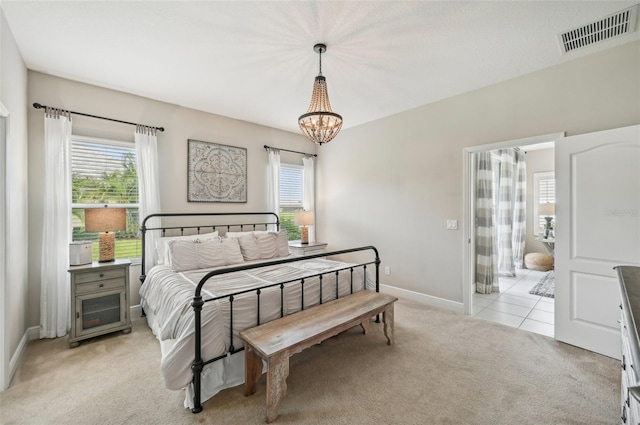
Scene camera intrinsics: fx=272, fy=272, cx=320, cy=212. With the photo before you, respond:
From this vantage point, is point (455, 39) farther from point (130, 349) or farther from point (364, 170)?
point (130, 349)

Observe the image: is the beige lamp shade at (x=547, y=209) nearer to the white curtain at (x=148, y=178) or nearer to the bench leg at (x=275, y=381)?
the bench leg at (x=275, y=381)

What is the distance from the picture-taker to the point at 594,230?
8.61 ft

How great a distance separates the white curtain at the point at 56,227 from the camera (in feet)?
9.50

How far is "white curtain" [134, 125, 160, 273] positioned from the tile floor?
174 inches

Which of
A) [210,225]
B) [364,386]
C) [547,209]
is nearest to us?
[364,386]

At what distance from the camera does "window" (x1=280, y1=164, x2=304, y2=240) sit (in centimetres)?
519

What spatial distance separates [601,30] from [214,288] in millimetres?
4082

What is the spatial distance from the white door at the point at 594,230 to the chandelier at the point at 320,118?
2412mm

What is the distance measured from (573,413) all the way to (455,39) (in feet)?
10.0

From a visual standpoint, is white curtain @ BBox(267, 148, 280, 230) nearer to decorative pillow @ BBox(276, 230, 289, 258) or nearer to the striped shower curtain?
decorative pillow @ BBox(276, 230, 289, 258)

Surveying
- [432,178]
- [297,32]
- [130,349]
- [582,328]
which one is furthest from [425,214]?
[130,349]

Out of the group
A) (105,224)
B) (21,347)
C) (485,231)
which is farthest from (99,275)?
(485,231)

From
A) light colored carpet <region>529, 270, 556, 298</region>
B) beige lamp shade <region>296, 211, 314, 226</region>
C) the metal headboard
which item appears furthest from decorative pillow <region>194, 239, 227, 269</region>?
light colored carpet <region>529, 270, 556, 298</region>

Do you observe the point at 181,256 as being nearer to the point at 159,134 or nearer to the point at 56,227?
the point at 56,227
